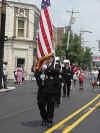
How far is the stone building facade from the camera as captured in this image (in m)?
38.3

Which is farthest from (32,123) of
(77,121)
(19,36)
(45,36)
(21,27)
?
(21,27)

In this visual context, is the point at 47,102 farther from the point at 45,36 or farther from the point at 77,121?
the point at 45,36

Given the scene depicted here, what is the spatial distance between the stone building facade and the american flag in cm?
2966

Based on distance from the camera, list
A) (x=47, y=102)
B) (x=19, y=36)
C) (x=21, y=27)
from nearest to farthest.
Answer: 1. (x=47, y=102)
2. (x=19, y=36)
3. (x=21, y=27)

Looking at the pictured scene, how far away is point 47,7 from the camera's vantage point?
861 cm

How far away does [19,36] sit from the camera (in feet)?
128

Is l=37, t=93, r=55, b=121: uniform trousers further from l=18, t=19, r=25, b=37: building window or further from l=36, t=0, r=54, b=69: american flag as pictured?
l=18, t=19, r=25, b=37: building window

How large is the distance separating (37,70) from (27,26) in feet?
106

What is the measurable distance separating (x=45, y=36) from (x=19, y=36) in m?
30.9

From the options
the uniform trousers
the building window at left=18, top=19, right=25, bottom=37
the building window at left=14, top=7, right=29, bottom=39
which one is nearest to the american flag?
the uniform trousers

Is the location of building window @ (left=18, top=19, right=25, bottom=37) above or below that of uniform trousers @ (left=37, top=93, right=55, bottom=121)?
above

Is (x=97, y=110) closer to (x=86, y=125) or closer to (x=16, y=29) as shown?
(x=86, y=125)

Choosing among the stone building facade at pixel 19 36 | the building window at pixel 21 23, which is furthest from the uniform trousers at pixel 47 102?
the building window at pixel 21 23

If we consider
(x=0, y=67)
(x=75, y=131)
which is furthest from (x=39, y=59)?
(x=0, y=67)
